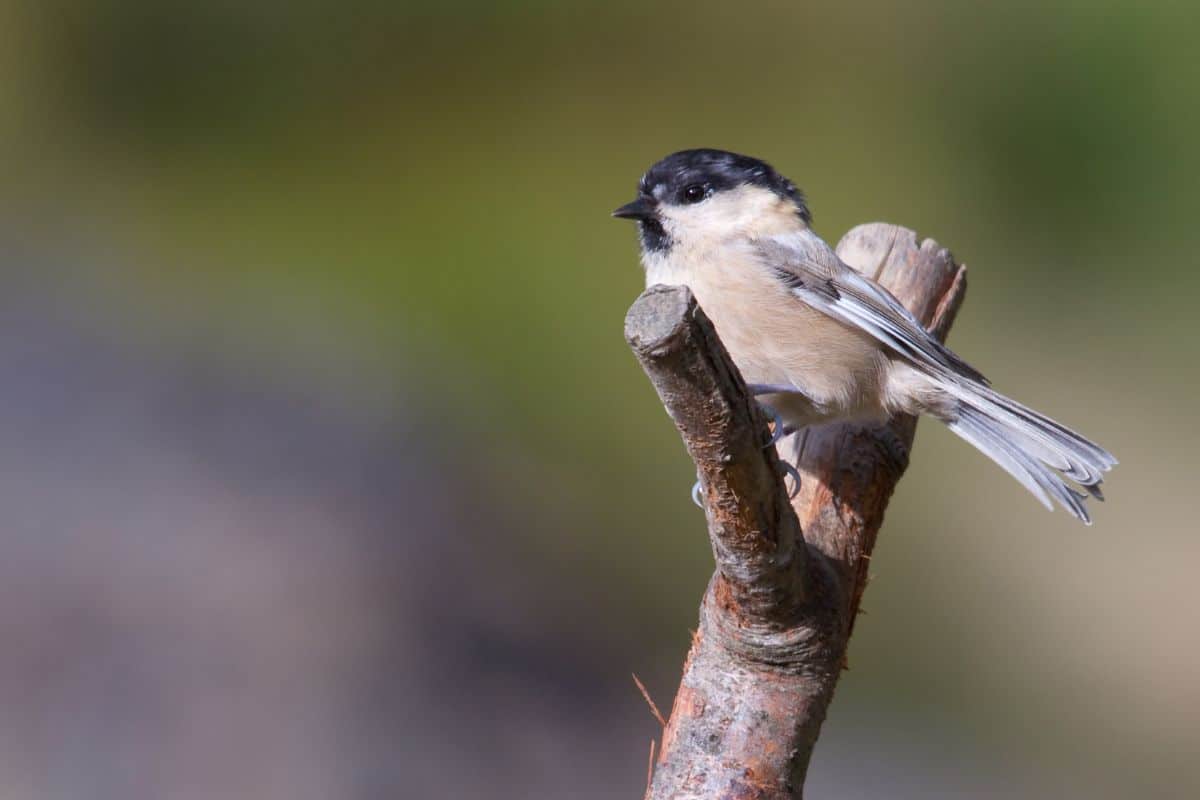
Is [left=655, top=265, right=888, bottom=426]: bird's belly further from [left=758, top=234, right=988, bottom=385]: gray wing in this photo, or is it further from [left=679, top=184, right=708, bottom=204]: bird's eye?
[left=679, top=184, right=708, bottom=204]: bird's eye

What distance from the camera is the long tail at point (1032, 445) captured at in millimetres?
1923

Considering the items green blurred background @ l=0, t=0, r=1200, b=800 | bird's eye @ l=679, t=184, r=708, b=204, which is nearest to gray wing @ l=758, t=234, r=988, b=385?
bird's eye @ l=679, t=184, r=708, b=204

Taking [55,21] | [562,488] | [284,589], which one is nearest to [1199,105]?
[562,488]

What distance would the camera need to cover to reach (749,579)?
1.58 meters

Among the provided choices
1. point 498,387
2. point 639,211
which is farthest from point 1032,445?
point 498,387

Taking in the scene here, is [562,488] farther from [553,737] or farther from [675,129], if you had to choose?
[675,129]

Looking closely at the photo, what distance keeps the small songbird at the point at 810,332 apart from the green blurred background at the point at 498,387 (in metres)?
1.37

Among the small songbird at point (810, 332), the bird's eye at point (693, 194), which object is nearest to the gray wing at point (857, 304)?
the small songbird at point (810, 332)

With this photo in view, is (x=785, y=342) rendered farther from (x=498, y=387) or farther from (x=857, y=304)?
(x=498, y=387)

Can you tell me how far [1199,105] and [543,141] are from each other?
9.11ft

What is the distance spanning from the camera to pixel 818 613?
1705mm

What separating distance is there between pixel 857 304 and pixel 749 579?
0.71 m

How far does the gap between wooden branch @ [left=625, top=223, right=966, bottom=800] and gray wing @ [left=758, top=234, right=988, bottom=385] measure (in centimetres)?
25

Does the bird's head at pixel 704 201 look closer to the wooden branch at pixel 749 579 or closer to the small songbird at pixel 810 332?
the small songbird at pixel 810 332
